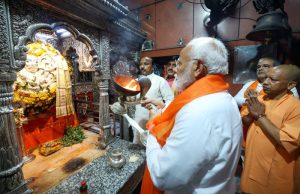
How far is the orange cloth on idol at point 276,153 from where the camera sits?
1.74 m

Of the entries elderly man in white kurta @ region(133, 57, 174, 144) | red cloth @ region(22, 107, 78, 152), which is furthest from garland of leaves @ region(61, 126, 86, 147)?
elderly man in white kurta @ region(133, 57, 174, 144)

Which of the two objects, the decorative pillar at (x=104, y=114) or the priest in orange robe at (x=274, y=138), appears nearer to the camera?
the priest in orange robe at (x=274, y=138)

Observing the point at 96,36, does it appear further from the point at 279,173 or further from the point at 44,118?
the point at 279,173

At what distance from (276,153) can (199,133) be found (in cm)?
152

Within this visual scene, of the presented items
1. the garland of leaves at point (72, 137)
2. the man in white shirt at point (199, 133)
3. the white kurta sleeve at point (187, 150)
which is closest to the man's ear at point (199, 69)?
the man in white shirt at point (199, 133)

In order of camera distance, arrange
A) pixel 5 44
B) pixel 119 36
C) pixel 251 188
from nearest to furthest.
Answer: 1. pixel 5 44
2. pixel 251 188
3. pixel 119 36

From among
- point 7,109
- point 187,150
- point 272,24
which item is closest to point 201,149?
point 187,150

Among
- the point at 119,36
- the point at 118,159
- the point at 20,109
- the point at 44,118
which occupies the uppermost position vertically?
the point at 119,36

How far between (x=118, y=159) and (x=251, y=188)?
5.62 feet

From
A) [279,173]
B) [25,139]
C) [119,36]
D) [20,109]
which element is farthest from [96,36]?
[279,173]

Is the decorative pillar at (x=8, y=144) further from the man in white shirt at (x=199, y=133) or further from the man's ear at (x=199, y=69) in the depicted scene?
the man's ear at (x=199, y=69)

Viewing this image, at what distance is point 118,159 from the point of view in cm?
232

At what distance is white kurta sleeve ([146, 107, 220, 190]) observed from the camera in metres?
0.93

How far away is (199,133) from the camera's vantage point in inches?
36.6
